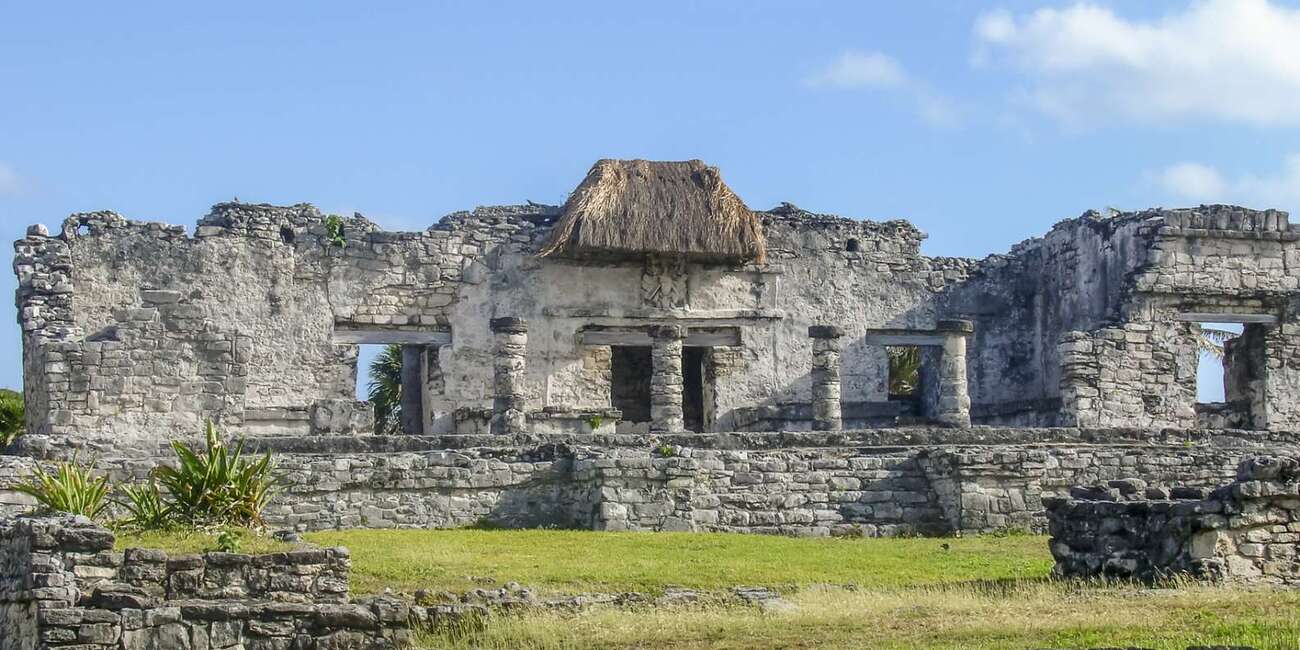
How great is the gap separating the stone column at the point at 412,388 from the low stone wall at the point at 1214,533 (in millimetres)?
14694

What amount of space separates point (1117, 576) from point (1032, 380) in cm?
1499

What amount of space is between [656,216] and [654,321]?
1586 millimetres

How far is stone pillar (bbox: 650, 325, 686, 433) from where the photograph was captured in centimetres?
2647

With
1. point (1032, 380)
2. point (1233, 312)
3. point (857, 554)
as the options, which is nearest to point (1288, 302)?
point (1233, 312)

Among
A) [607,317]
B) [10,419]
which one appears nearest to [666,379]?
[607,317]

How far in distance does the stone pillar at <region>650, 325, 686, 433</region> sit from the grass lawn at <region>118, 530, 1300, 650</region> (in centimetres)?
837

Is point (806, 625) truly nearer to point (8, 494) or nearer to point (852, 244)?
point (8, 494)

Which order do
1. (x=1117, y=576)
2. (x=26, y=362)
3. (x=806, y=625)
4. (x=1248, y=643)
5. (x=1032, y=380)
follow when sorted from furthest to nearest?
(x=1032, y=380) → (x=26, y=362) → (x=1117, y=576) → (x=806, y=625) → (x=1248, y=643)

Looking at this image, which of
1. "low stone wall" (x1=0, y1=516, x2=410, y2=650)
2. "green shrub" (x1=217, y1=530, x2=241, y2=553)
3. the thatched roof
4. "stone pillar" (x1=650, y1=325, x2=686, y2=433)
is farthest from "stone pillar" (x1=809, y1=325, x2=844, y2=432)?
"low stone wall" (x1=0, y1=516, x2=410, y2=650)

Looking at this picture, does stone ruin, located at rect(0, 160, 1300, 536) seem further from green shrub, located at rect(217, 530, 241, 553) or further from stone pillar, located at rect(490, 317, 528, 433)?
green shrub, located at rect(217, 530, 241, 553)

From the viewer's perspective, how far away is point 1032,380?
2942 cm

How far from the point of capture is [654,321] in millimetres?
27859

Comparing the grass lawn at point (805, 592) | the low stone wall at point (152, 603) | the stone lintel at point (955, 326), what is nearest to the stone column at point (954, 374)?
the stone lintel at point (955, 326)

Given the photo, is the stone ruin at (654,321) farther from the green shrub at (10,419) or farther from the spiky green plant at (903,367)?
the spiky green plant at (903,367)
